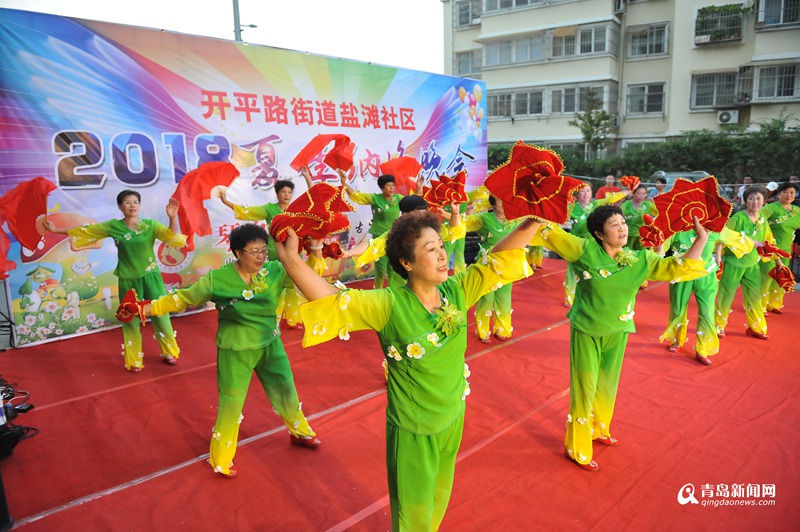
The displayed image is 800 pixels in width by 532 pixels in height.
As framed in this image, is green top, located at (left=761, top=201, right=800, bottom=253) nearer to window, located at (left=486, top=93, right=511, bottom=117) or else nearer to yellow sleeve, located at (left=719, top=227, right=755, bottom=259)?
yellow sleeve, located at (left=719, top=227, right=755, bottom=259)

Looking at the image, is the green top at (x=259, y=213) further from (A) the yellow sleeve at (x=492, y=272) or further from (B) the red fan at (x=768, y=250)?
(B) the red fan at (x=768, y=250)

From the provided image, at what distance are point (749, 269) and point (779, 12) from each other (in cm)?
1547

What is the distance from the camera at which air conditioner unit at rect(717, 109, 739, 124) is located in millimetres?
17944

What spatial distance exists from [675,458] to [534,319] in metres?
3.52

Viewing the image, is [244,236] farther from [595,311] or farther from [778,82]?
[778,82]

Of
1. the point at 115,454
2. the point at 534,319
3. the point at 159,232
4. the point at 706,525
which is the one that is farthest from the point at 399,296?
the point at 534,319

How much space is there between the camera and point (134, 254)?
5234 mm

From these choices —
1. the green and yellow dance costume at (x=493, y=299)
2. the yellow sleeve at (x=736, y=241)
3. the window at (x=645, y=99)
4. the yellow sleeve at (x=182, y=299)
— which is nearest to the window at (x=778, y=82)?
the window at (x=645, y=99)

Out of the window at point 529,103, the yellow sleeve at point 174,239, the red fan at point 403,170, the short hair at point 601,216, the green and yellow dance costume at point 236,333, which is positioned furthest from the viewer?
the window at point 529,103

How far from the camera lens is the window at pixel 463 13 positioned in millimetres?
22844

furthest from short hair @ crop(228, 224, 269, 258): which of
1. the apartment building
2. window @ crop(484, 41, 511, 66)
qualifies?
window @ crop(484, 41, 511, 66)

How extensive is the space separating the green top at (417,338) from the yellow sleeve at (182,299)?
1437 millimetres

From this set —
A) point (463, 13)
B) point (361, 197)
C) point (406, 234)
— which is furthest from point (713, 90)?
point (406, 234)

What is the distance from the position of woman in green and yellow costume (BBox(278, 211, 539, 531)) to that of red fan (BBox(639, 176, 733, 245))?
125cm
